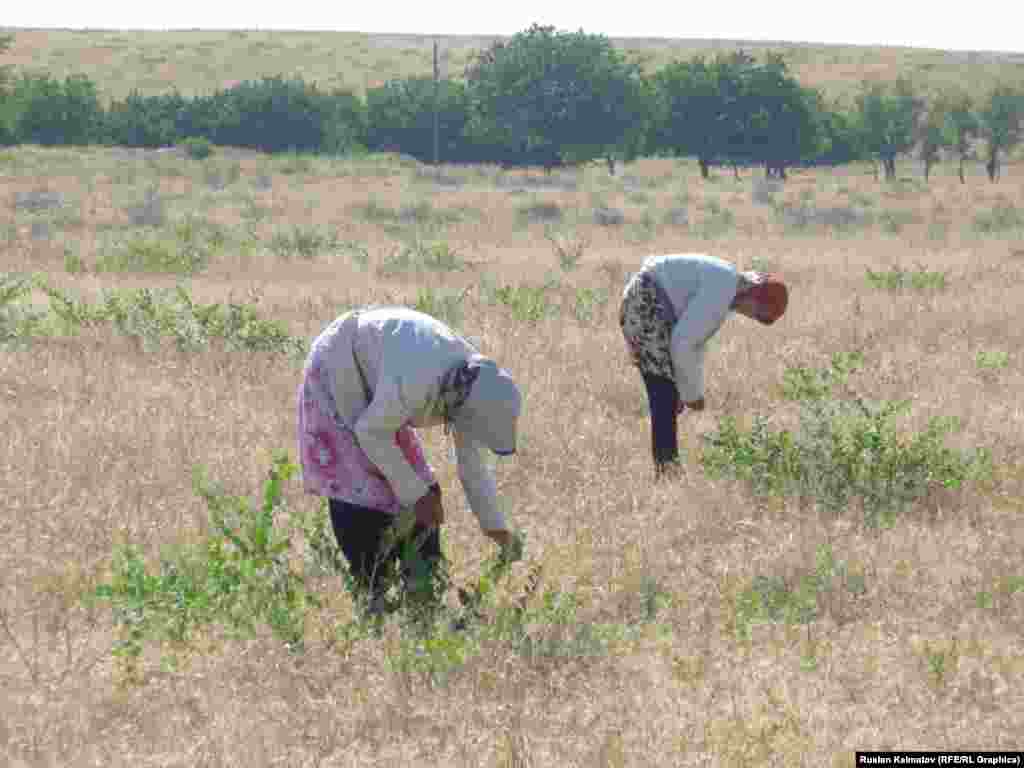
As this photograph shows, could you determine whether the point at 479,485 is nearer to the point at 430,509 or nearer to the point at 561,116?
the point at 430,509

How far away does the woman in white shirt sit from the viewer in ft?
14.1

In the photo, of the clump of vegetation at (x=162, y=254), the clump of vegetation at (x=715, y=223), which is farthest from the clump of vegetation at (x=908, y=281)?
the clump of vegetation at (x=715, y=223)

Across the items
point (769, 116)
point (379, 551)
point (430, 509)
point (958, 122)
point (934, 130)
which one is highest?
point (769, 116)

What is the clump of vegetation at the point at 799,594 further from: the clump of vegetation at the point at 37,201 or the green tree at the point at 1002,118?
the green tree at the point at 1002,118

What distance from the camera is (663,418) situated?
23.7ft

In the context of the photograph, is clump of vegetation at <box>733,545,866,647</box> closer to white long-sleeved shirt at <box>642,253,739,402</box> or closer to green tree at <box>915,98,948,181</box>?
white long-sleeved shirt at <box>642,253,739,402</box>

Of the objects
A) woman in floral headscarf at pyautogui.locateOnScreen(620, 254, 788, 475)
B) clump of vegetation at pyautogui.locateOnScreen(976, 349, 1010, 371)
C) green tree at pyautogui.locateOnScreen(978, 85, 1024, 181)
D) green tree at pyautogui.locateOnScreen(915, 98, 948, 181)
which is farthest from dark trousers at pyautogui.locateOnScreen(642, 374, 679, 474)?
green tree at pyautogui.locateOnScreen(915, 98, 948, 181)

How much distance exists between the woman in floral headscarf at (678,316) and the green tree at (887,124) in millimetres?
51430

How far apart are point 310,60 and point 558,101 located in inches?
2084

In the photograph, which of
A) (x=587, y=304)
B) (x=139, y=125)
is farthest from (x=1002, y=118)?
(x=587, y=304)

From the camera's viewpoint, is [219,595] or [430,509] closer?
[430,509]

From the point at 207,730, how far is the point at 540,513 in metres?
2.77

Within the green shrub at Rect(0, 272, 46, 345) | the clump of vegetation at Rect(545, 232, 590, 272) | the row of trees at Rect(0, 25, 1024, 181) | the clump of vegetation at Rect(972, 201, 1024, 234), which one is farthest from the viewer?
the row of trees at Rect(0, 25, 1024, 181)

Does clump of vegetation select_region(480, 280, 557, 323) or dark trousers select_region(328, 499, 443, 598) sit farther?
clump of vegetation select_region(480, 280, 557, 323)
